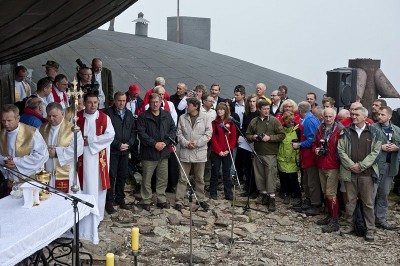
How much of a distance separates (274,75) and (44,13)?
36.3 ft

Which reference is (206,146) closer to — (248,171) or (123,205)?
(248,171)

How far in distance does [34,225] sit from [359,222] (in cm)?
395

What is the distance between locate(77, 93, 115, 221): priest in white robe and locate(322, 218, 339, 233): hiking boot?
2.59 meters

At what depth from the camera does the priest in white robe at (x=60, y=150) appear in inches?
241

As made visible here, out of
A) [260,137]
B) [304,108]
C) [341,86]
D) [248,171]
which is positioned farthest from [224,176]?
[341,86]

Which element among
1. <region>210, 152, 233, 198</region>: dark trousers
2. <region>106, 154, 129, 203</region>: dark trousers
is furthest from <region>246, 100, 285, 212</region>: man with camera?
<region>106, 154, 129, 203</region>: dark trousers

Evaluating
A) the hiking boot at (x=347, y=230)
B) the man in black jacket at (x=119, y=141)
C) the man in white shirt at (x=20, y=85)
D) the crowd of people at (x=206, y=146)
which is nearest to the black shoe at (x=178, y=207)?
the crowd of people at (x=206, y=146)

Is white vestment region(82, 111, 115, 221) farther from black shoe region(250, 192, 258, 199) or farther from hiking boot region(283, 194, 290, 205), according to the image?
hiking boot region(283, 194, 290, 205)

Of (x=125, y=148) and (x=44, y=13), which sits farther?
(x=125, y=148)

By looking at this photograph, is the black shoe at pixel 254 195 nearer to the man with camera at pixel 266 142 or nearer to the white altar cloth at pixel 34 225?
the man with camera at pixel 266 142

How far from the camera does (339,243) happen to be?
6.64m

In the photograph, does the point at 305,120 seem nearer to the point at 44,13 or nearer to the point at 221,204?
the point at 221,204

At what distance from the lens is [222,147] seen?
791cm

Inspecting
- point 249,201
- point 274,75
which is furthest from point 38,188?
point 274,75
